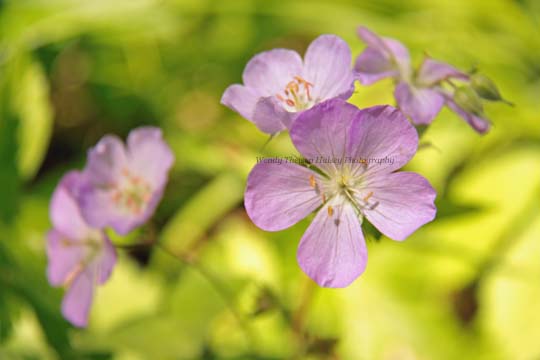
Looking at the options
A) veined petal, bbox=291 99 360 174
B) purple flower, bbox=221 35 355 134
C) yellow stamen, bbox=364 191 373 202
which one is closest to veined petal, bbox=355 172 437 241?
yellow stamen, bbox=364 191 373 202

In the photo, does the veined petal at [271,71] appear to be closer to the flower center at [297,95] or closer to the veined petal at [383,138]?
the flower center at [297,95]

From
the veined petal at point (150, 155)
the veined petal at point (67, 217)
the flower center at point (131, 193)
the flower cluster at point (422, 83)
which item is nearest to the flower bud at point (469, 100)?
the flower cluster at point (422, 83)

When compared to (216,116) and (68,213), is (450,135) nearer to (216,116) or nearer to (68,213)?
(216,116)

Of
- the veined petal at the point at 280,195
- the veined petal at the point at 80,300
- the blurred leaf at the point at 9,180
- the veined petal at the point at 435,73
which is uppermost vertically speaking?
the veined petal at the point at 435,73

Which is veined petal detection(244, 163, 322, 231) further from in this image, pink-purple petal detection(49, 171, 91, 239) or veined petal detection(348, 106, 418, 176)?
pink-purple petal detection(49, 171, 91, 239)

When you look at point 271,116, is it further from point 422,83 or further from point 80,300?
point 80,300

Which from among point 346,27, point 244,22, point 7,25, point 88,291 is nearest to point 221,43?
point 244,22

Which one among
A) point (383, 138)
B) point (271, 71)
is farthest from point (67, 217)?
point (383, 138)
